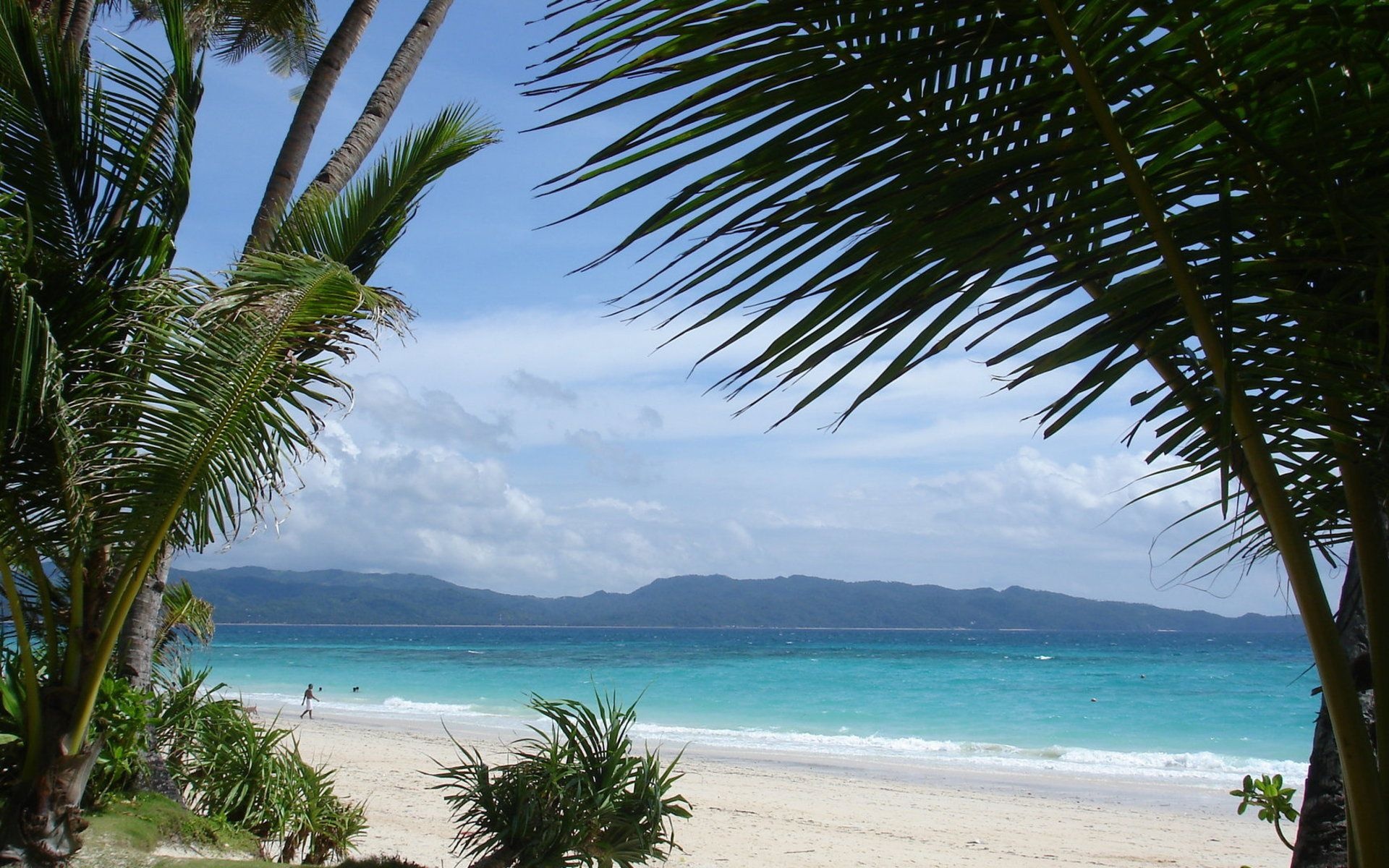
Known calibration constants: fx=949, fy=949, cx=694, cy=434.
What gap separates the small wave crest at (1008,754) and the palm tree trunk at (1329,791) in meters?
16.8

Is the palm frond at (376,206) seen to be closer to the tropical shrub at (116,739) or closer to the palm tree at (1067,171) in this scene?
the tropical shrub at (116,739)

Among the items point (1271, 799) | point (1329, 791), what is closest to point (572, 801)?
point (1271, 799)

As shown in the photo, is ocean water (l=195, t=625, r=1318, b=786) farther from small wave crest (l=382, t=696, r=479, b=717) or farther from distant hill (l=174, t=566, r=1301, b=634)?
distant hill (l=174, t=566, r=1301, b=634)

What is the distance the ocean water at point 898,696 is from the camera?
21703mm

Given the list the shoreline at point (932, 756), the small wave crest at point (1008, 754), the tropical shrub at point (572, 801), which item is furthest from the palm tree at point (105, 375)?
the small wave crest at point (1008, 754)

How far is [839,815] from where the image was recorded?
1282 centimetres

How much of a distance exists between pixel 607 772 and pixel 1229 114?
5.09 m

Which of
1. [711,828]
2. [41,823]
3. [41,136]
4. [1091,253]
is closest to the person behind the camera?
[1091,253]

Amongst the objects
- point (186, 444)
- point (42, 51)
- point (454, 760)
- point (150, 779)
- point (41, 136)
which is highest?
point (42, 51)

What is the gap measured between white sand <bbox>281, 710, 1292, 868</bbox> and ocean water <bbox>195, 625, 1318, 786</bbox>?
6.99ft

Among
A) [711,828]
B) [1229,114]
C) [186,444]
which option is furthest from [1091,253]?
[711,828]

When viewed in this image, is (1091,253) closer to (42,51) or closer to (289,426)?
(289,426)

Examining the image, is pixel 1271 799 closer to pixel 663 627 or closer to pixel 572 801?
pixel 572 801

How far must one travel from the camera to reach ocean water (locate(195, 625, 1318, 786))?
71.2 ft
